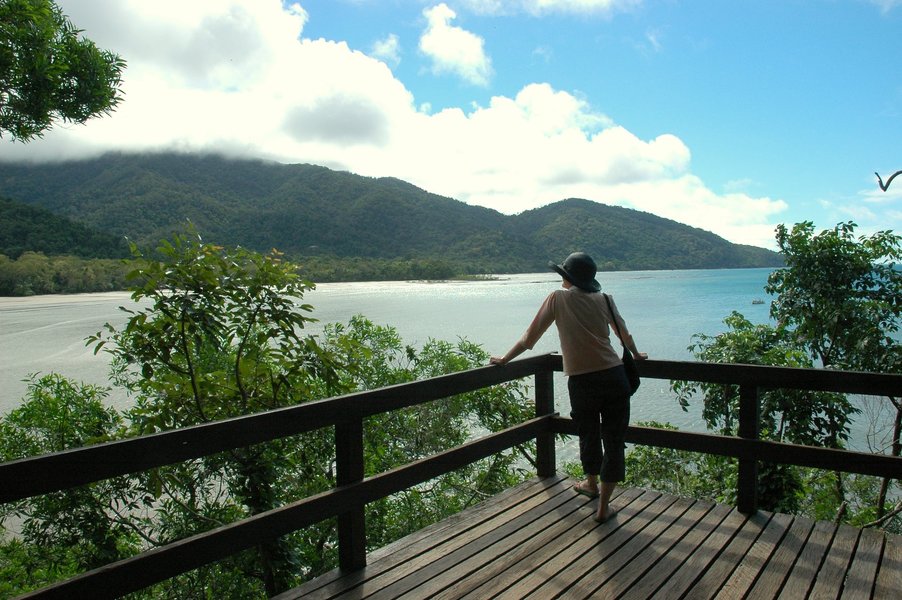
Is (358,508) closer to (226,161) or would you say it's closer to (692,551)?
(692,551)

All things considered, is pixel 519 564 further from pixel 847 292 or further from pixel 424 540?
pixel 847 292

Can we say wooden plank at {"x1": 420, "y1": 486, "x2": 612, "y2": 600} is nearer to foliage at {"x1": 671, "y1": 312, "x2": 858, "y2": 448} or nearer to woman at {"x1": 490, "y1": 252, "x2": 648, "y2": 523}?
woman at {"x1": 490, "y1": 252, "x2": 648, "y2": 523}

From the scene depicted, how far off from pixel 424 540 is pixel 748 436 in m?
1.79

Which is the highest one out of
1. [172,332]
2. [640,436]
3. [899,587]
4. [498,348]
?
[172,332]

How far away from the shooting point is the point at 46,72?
4105mm

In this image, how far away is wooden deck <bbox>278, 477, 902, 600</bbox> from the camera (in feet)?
8.18

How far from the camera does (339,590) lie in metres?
2.51

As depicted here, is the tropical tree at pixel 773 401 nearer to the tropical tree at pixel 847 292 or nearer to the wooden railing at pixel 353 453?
the tropical tree at pixel 847 292

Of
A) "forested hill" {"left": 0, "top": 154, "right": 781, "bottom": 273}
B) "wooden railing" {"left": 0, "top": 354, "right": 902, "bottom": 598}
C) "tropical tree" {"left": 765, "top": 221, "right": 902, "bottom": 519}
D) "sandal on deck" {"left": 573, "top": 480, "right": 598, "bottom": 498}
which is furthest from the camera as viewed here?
"forested hill" {"left": 0, "top": 154, "right": 781, "bottom": 273}

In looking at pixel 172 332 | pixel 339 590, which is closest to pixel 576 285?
pixel 339 590

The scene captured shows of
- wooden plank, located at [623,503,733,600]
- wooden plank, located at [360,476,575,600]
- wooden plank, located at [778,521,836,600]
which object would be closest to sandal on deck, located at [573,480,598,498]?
wooden plank, located at [360,476,575,600]

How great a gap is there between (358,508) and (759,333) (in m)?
6.38

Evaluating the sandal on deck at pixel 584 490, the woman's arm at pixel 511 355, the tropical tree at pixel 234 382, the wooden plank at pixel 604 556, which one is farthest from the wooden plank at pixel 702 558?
the tropical tree at pixel 234 382

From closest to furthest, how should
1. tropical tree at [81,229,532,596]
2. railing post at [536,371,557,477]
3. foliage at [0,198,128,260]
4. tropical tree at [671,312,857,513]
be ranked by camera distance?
1. tropical tree at [81,229,532,596]
2. railing post at [536,371,557,477]
3. tropical tree at [671,312,857,513]
4. foliage at [0,198,128,260]
